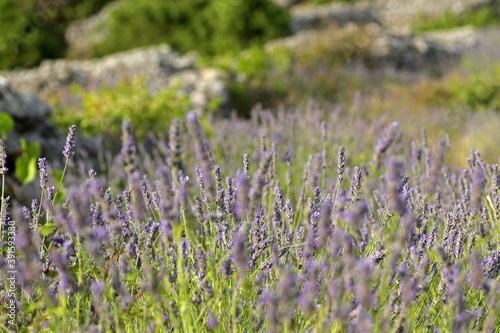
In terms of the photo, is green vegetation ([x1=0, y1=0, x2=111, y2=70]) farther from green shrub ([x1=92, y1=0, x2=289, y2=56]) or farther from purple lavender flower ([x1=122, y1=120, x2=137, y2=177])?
purple lavender flower ([x1=122, y1=120, x2=137, y2=177])

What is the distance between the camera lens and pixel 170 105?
203 inches

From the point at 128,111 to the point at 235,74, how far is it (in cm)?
249

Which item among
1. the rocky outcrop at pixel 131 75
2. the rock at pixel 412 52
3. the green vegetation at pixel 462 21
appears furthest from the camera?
the green vegetation at pixel 462 21

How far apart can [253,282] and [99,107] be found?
13.0 ft

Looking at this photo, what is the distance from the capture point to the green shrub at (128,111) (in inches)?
178

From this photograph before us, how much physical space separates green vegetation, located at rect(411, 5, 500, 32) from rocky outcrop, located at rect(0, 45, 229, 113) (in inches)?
352

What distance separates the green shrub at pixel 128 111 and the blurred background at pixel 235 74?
0.6 inches

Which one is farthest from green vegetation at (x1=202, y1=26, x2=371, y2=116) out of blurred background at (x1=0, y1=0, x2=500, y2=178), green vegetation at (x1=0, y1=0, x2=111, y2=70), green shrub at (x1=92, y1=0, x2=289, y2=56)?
green vegetation at (x1=0, y1=0, x2=111, y2=70)

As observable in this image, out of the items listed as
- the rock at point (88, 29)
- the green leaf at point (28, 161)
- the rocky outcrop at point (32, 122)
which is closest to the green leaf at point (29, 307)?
the green leaf at point (28, 161)

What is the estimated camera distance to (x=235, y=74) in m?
6.88

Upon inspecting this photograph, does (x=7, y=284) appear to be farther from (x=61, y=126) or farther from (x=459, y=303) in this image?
(x=61, y=126)

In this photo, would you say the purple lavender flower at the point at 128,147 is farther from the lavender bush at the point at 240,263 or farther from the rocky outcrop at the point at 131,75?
the rocky outcrop at the point at 131,75

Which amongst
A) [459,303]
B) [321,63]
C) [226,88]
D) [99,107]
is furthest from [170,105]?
[459,303]

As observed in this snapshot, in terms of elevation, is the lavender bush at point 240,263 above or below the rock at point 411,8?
above
